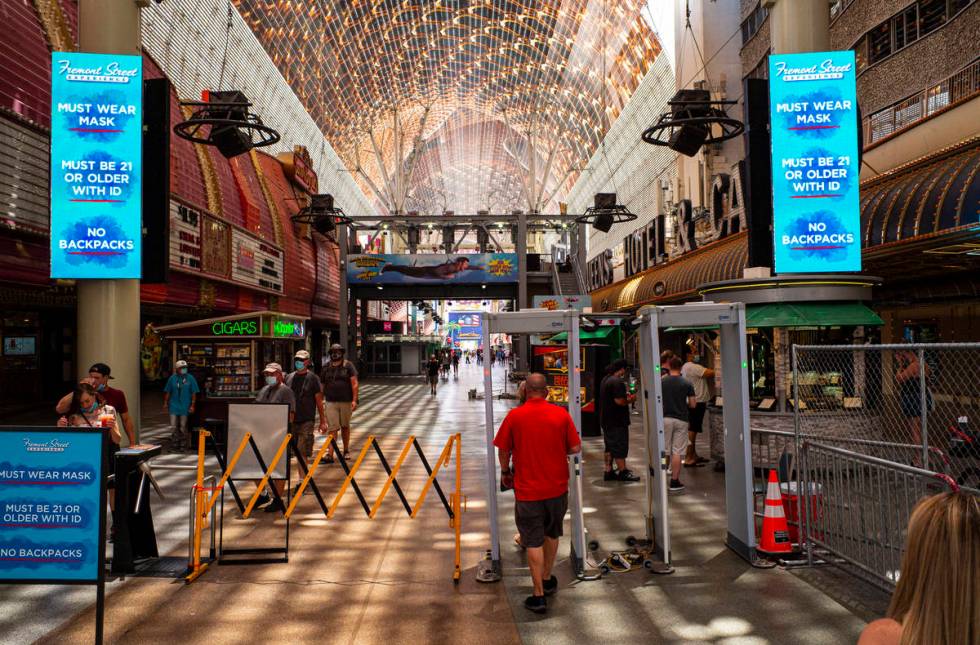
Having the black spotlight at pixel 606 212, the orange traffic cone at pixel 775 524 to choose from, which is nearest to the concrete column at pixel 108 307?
the orange traffic cone at pixel 775 524

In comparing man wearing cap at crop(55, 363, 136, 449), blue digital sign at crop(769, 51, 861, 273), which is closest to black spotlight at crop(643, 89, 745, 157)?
blue digital sign at crop(769, 51, 861, 273)

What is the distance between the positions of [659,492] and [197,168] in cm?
1755

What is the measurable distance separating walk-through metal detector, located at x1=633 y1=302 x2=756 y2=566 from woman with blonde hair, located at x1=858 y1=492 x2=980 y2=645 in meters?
5.02

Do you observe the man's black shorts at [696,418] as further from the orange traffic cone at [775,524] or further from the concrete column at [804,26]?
the concrete column at [804,26]

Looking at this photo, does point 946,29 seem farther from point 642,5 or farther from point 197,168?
point 642,5

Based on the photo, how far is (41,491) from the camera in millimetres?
4895

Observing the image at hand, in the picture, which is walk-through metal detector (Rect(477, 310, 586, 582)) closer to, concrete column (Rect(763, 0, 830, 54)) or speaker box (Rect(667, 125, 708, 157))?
speaker box (Rect(667, 125, 708, 157))

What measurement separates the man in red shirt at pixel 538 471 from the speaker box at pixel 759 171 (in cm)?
813

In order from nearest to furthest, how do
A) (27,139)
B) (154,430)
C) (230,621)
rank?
1. (230,621)
2. (27,139)
3. (154,430)

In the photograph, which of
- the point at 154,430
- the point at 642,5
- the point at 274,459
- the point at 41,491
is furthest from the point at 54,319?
the point at 642,5

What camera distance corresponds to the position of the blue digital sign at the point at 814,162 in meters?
11.6

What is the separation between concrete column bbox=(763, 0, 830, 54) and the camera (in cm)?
1209

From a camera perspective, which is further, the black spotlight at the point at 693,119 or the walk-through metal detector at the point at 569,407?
the black spotlight at the point at 693,119

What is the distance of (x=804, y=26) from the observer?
477 inches
